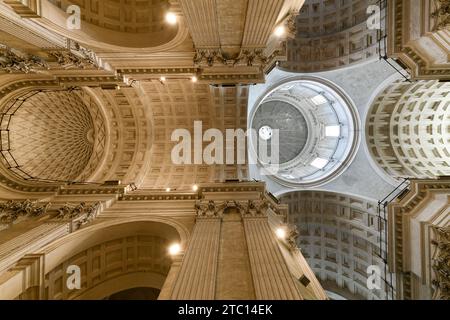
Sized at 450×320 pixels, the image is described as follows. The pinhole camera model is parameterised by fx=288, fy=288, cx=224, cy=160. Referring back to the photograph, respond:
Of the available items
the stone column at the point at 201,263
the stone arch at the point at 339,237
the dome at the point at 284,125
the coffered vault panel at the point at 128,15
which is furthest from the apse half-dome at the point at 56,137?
the stone arch at the point at 339,237

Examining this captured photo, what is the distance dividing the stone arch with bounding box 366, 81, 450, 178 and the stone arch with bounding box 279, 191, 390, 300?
11.5ft

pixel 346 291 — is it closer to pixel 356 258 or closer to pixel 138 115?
pixel 356 258

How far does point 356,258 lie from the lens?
19078 millimetres

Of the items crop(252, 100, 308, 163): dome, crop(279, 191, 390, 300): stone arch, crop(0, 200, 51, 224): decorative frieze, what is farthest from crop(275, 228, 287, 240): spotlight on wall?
crop(252, 100, 308, 163): dome

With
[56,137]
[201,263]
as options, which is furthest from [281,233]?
[56,137]

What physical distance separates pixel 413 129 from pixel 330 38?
25.9 feet

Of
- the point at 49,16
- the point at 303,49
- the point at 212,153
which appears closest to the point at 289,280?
the point at 212,153

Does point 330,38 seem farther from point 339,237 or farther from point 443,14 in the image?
point 339,237

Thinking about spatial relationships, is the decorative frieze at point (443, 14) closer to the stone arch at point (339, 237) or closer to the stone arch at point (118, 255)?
the stone arch at point (339, 237)

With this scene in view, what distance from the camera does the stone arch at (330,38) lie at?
17594 millimetres

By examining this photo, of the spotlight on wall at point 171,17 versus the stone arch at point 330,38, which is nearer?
the spotlight on wall at point 171,17

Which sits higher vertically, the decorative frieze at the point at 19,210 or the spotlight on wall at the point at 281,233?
the decorative frieze at the point at 19,210

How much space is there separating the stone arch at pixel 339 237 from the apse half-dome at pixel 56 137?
13.5 meters

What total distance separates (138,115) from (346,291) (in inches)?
725
